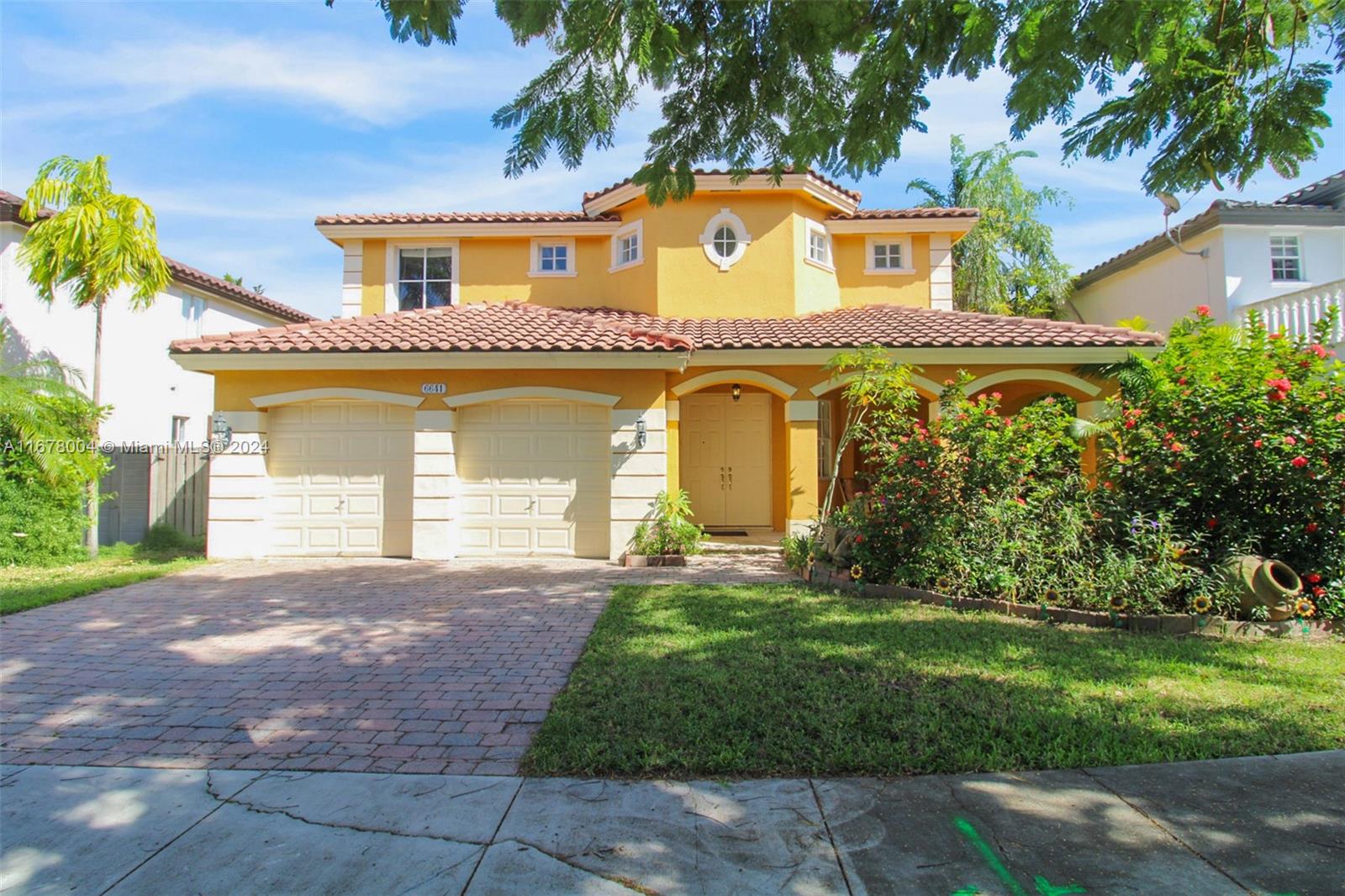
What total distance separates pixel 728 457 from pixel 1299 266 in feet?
45.8

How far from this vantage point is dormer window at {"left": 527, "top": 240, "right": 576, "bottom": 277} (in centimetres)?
1538

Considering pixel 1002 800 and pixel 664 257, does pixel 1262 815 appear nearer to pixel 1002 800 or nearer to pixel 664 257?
pixel 1002 800

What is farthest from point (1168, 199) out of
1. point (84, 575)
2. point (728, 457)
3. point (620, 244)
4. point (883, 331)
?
point (84, 575)

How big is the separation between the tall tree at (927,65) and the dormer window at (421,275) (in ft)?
38.4

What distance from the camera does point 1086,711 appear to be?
15.3ft

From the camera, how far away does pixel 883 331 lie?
12.3m

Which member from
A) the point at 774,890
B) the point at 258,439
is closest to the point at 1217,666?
the point at 774,890

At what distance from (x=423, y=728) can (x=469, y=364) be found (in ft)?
24.1

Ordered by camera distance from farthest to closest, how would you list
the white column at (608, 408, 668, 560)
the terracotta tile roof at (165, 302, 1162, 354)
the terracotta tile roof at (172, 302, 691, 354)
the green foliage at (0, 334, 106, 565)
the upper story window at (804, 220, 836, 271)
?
the upper story window at (804, 220, 836, 271) < the white column at (608, 408, 668, 560) < the terracotta tile roof at (165, 302, 1162, 354) < the terracotta tile roof at (172, 302, 691, 354) < the green foliage at (0, 334, 106, 565)

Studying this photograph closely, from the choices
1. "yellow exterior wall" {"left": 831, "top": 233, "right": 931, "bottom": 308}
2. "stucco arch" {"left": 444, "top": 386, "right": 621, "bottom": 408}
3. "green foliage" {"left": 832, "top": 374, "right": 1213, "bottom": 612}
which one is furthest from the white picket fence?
"stucco arch" {"left": 444, "top": 386, "right": 621, "bottom": 408}

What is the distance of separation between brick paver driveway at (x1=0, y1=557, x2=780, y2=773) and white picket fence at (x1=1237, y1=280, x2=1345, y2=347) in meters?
12.0

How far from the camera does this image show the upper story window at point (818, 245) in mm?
14597

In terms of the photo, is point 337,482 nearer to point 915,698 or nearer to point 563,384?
point 563,384

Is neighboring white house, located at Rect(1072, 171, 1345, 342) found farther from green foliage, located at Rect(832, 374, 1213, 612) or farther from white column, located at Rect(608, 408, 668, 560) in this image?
white column, located at Rect(608, 408, 668, 560)
